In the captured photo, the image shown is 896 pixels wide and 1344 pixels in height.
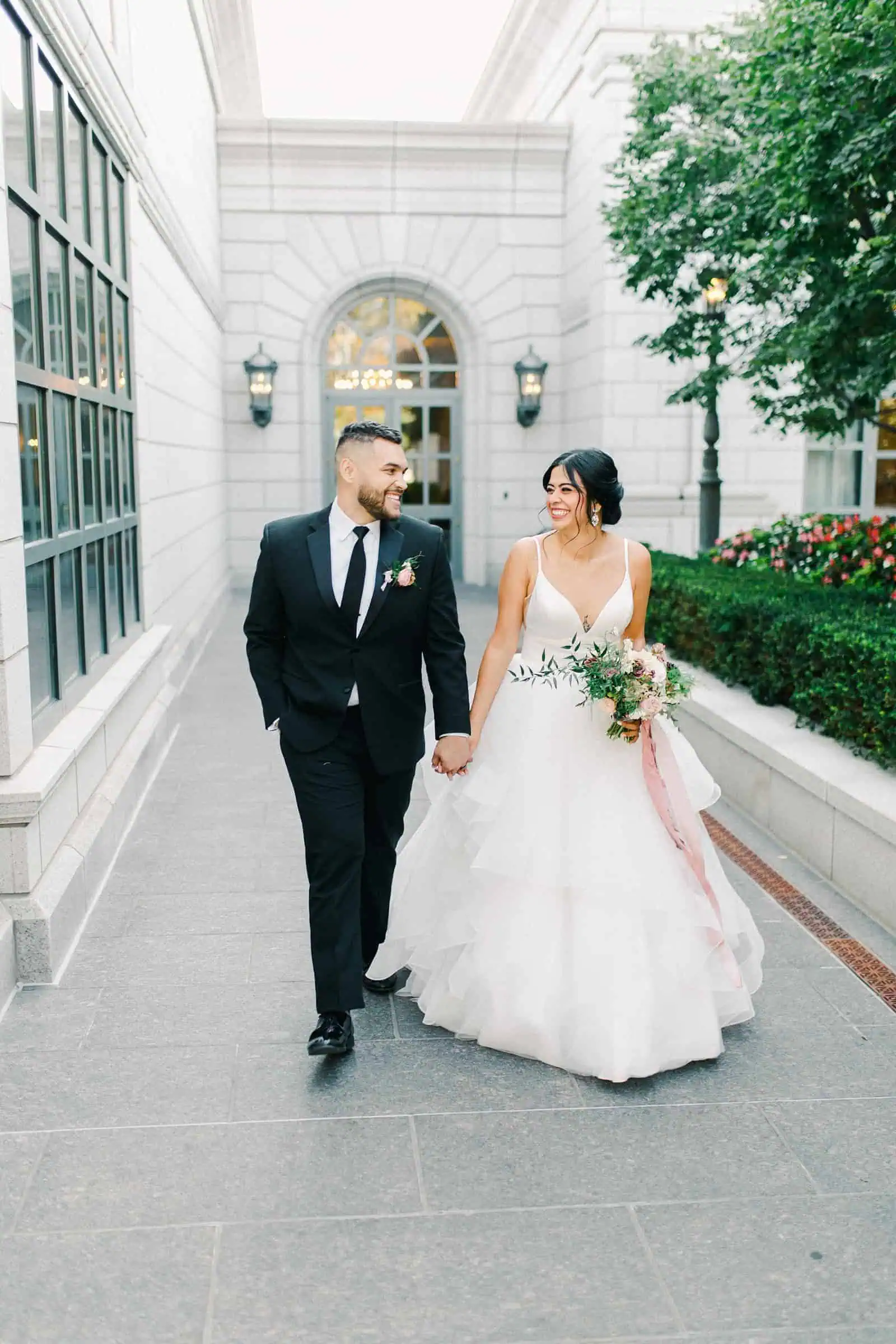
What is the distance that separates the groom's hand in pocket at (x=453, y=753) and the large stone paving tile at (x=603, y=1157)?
3.72 feet

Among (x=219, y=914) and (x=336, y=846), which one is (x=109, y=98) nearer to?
(x=219, y=914)

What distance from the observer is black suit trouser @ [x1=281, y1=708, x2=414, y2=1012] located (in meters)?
4.12

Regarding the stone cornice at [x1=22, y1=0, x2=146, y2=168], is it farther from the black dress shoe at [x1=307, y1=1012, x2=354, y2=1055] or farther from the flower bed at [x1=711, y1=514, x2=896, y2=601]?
the flower bed at [x1=711, y1=514, x2=896, y2=601]

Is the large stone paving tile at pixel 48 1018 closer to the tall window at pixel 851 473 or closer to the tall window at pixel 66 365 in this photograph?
the tall window at pixel 66 365

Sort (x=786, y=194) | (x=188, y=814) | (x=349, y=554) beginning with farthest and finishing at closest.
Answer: (x=786, y=194), (x=188, y=814), (x=349, y=554)

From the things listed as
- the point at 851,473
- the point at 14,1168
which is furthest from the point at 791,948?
the point at 851,473

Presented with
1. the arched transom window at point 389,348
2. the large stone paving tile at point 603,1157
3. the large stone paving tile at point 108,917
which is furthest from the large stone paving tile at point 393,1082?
the arched transom window at point 389,348

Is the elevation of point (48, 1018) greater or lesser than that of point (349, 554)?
lesser

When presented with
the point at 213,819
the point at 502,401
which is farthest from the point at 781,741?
the point at 502,401

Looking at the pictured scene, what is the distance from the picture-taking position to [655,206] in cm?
1087

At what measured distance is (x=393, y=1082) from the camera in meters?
4.05

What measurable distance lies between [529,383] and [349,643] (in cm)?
1505

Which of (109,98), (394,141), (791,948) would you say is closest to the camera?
A: (791,948)

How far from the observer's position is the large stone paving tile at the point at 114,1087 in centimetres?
379
